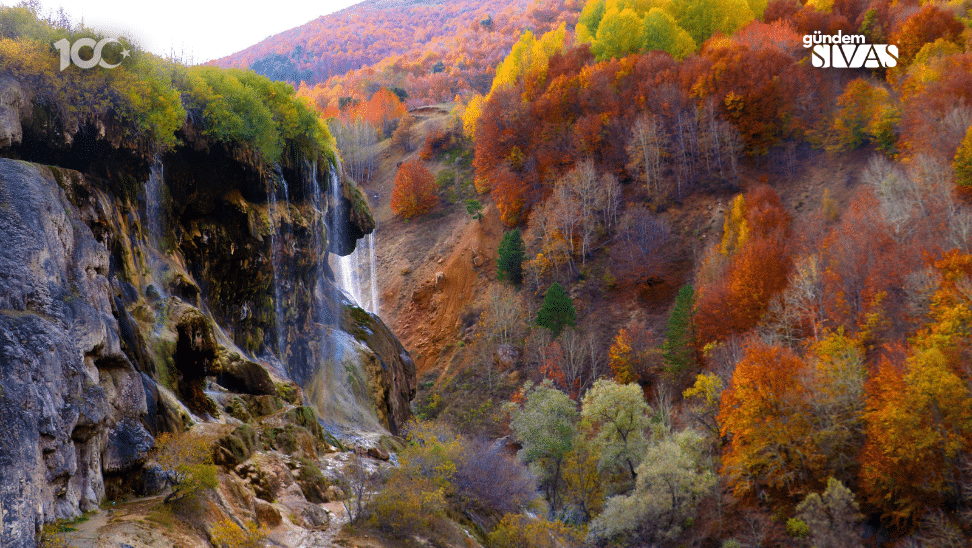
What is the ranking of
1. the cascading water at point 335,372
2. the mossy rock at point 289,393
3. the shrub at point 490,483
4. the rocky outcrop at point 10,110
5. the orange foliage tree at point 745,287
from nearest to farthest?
the rocky outcrop at point 10,110, the shrub at point 490,483, the mossy rock at point 289,393, the cascading water at point 335,372, the orange foliage tree at point 745,287

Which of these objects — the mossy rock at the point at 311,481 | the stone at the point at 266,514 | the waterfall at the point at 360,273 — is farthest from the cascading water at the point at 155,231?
the waterfall at the point at 360,273

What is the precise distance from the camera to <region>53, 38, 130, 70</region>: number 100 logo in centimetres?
1920

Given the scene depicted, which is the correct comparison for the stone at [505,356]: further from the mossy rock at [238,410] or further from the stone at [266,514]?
the stone at [266,514]

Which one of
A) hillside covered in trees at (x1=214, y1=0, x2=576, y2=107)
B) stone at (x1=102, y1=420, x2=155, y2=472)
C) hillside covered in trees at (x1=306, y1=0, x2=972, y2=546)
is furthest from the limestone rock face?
hillside covered in trees at (x1=214, y1=0, x2=576, y2=107)

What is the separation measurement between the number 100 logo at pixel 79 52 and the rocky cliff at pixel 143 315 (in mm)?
2192

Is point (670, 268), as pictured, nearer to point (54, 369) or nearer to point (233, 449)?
point (233, 449)

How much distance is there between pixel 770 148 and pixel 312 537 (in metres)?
60.9

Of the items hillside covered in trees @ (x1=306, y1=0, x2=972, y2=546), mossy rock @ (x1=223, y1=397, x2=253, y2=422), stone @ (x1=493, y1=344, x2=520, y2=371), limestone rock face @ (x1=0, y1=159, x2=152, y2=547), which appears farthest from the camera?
stone @ (x1=493, y1=344, x2=520, y2=371)

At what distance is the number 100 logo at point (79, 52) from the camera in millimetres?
19203

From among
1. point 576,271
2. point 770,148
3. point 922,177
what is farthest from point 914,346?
point 770,148

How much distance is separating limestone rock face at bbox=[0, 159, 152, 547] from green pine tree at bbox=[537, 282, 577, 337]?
40.7m

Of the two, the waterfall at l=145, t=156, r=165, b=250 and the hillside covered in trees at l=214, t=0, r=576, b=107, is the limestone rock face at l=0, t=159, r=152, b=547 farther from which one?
the hillside covered in trees at l=214, t=0, r=576, b=107

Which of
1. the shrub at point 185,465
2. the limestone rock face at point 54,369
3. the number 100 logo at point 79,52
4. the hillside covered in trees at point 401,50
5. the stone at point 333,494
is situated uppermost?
the hillside covered in trees at point 401,50

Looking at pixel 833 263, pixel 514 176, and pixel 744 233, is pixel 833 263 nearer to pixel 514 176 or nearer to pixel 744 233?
→ pixel 744 233
